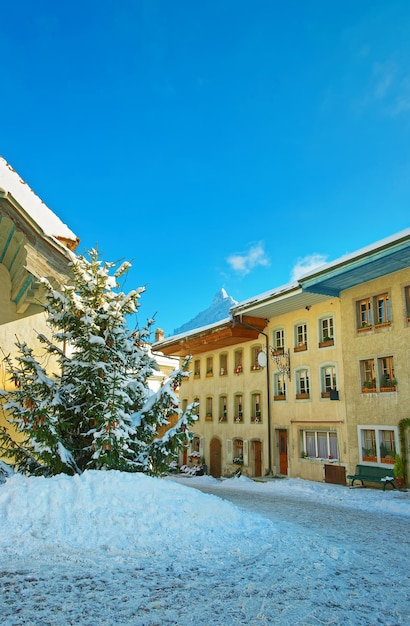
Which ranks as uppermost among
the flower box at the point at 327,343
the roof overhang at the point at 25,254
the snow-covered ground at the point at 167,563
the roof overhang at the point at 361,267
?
the roof overhang at the point at 361,267

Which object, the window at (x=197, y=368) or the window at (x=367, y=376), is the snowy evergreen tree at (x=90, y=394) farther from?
the window at (x=197, y=368)

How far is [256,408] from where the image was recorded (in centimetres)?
2998

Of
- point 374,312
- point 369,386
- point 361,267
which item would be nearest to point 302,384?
point 369,386

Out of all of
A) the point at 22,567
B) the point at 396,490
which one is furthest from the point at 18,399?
the point at 396,490

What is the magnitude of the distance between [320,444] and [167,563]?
768 inches

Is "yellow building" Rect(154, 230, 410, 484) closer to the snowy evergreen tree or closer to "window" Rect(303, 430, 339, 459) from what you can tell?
"window" Rect(303, 430, 339, 459)

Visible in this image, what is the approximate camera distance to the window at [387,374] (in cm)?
2084

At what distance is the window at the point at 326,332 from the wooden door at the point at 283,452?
20.2ft

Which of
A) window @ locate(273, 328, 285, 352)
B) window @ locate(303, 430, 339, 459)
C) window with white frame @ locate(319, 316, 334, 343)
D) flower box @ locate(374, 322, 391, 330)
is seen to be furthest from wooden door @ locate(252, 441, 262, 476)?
flower box @ locate(374, 322, 391, 330)

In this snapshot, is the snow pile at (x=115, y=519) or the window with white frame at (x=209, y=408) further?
the window with white frame at (x=209, y=408)

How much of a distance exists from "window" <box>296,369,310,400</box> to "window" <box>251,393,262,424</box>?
12.5ft

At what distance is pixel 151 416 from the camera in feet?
38.2

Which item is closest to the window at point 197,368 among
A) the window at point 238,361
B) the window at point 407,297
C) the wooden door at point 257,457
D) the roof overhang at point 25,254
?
the window at point 238,361

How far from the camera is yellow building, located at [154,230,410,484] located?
68.2 feet
